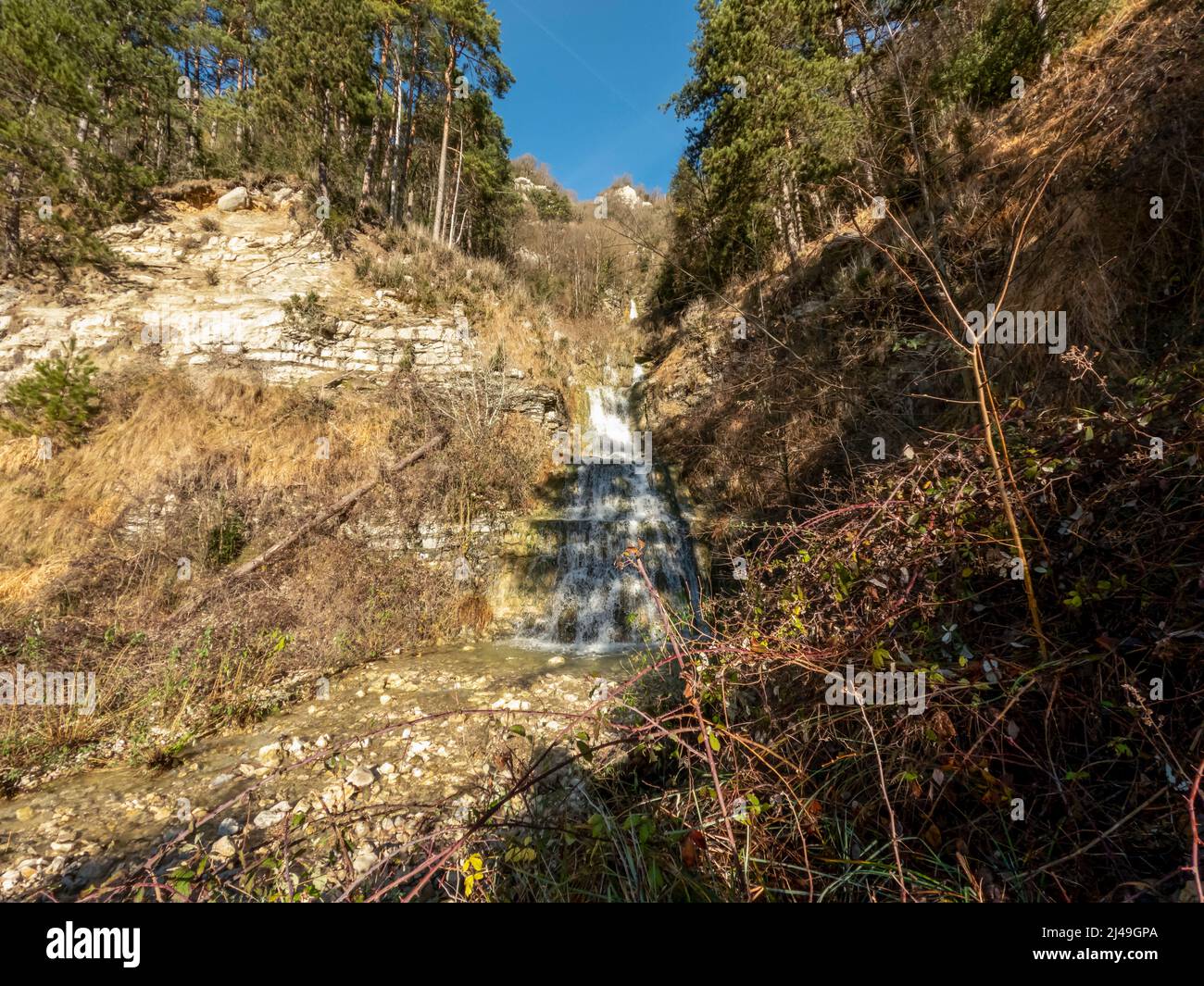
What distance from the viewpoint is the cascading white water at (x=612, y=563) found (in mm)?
7898

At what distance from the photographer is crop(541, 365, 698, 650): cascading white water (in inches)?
311

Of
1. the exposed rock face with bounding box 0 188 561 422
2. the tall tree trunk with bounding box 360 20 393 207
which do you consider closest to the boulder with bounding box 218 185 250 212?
the exposed rock face with bounding box 0 188 561 422

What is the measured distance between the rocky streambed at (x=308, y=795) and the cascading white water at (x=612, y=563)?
1779 millimetres

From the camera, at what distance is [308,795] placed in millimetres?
3904

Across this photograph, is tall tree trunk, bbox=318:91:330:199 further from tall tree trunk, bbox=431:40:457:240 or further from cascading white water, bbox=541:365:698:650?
cascading white water, bbox=541:365:698:650

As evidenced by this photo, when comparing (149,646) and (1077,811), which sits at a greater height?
(1077,811)

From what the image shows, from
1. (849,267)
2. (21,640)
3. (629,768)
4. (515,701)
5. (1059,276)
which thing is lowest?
(515,701)

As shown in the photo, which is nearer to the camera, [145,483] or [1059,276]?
[1059,276]

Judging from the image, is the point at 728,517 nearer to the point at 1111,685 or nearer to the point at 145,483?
the point at 1111,685
